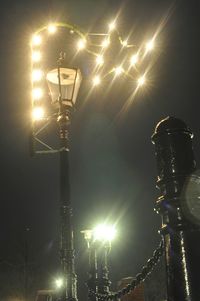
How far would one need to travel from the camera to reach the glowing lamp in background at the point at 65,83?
19.4 feet

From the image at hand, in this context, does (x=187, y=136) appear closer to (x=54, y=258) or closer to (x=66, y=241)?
(x=66, y=241)

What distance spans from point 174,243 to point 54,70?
162 inches

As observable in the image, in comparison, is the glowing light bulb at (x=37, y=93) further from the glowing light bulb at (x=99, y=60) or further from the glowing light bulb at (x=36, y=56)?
the glowing light bulb at (x=99, y=60)

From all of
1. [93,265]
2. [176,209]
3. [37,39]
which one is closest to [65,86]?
[37,39]

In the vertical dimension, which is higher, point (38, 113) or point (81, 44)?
point (81, 44)

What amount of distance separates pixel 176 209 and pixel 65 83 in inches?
150

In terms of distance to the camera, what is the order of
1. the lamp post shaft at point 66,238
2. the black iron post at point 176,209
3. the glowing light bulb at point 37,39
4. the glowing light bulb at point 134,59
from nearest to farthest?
the black iron post at point 176,209, the lamp post shaft at point 66,238, the glowing light bulb at point 37,39, the glowing light bulb at point 134,59

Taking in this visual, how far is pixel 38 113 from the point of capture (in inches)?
258

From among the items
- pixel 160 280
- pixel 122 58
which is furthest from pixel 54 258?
pixel 122 58

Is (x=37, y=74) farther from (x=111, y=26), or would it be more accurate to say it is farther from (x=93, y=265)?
(x=93, y=265)

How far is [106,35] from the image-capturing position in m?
8.23

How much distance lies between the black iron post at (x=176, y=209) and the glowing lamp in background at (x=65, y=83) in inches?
130

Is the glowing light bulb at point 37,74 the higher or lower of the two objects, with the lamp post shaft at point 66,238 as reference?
higher

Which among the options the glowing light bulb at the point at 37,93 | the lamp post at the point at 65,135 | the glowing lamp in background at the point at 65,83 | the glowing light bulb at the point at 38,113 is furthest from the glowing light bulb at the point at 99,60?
the glowing lamp in background at the point at 65,83
